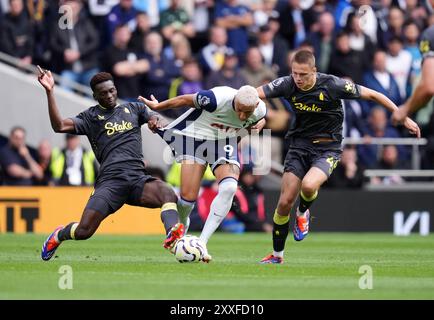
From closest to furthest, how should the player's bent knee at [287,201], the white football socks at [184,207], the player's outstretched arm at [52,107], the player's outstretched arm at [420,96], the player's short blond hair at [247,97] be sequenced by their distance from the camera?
the player's outstretched arm at [420,96] < the player's outstretched arm at [52,107] < the player's short blond hair at [247,97] < the player's bent knee at [287,201] < the white football socks at [184,207]

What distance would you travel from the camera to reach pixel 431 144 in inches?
957

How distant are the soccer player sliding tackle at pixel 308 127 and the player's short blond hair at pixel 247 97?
0.50 metres

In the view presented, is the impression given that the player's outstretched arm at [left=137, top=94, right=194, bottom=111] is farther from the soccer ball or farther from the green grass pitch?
the green grass pitch

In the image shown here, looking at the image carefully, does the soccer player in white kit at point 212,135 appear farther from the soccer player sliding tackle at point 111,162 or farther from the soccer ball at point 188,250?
the soccer ball at point 188,250

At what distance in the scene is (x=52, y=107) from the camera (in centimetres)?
1359

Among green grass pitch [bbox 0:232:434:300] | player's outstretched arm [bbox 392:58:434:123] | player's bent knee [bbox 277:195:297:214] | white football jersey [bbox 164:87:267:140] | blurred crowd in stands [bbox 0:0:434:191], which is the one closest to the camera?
player's outstretched arm [bbox 392:58:434:123]

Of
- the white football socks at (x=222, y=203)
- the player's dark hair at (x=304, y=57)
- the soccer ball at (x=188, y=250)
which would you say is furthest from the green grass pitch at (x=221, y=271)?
the player's dark hair at (x=304, y=57)

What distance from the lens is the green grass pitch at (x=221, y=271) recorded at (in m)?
10.9

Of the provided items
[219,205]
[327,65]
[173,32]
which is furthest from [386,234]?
[219,205]

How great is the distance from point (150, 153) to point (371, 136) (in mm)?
4803

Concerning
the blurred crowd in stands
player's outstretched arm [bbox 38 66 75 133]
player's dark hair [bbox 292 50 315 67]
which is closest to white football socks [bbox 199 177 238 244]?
player's dark hair [bbox 292 50 315 67]

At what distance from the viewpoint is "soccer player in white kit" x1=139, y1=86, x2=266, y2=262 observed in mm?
13953

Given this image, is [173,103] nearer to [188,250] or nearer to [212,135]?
[212,135]

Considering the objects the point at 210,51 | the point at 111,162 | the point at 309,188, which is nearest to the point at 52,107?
the point at 111,162
